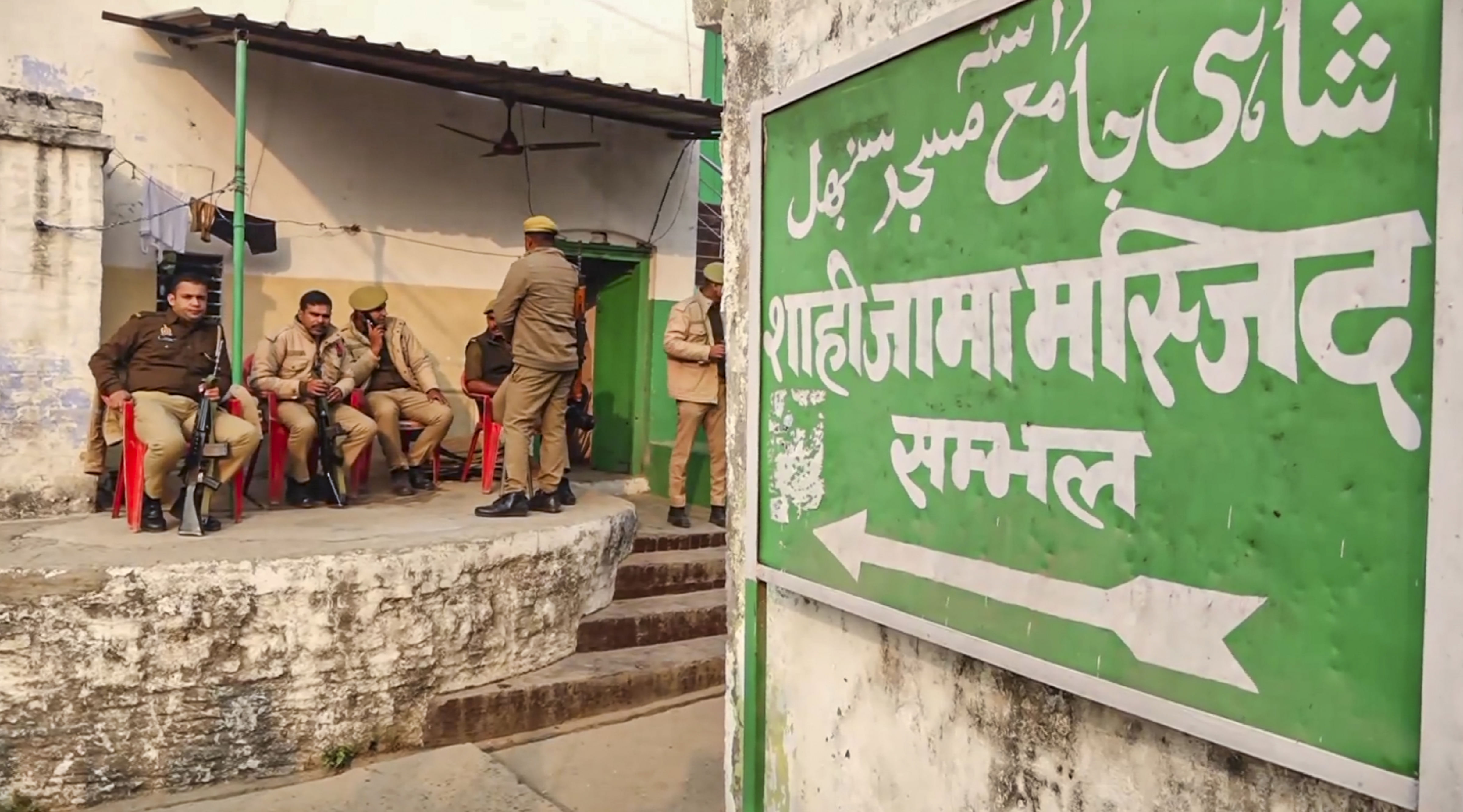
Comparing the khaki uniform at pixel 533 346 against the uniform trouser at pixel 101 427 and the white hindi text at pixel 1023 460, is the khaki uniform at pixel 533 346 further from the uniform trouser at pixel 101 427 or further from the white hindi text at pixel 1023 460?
the white hindi text at pixel 1023 460

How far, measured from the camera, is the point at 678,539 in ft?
22.0

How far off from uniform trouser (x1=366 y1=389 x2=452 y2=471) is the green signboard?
177 inches

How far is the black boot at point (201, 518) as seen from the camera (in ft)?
16.3

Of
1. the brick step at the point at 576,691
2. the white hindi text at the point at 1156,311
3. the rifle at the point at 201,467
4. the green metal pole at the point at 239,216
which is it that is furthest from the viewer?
the green metal pole at the point at 239,216

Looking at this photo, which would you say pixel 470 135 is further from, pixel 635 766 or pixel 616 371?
pixel 635 766

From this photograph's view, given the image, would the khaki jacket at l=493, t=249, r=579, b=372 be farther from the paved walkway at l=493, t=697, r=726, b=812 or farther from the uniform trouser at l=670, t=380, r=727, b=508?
the paved walkway at l=493, t=697, r=726, b=812

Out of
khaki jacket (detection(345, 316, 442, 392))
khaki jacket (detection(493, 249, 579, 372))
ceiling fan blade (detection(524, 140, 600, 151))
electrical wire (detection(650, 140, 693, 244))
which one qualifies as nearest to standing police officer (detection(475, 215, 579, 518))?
khaki jacket (detection(493, 249, 579, 372))

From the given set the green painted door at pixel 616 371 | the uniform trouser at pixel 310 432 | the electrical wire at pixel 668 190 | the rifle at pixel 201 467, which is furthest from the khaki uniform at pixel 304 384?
the electrical wire at pixel 668 190

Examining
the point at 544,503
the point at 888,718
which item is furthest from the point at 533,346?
the point at 888,718

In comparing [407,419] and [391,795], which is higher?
[407,419]

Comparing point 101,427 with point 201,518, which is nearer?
point 201,518

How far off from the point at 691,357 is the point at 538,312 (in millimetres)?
1359

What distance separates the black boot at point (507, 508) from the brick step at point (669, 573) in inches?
26.8

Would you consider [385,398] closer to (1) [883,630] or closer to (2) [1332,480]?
(1) [883,630]
